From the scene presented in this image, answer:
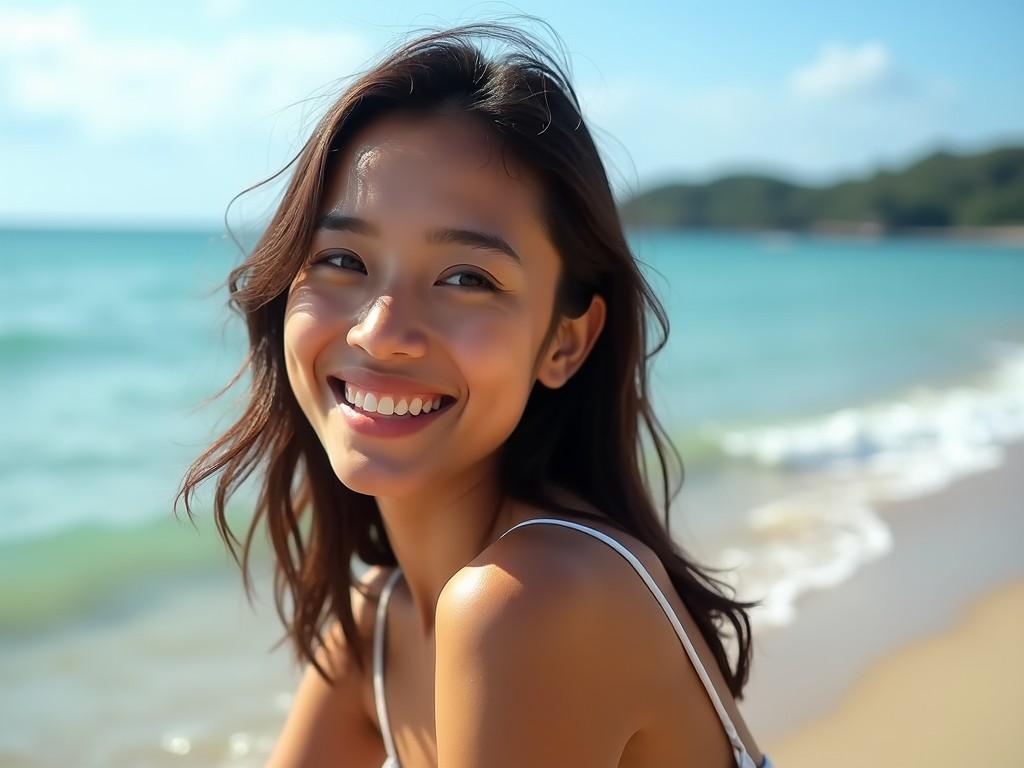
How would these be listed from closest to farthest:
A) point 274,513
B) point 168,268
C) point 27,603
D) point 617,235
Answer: point 617,235, point 274,513, point 27,603, point 168,268

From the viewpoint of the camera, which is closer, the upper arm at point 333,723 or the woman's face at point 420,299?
the woman's face at point 420,299

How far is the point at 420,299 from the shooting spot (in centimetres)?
209

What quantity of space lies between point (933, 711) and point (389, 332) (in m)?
2.81

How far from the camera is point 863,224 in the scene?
3556 inches

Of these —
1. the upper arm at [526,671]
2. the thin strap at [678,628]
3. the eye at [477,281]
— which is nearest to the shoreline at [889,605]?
the thin strap at [678,628]

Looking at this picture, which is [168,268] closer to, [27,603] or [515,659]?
[27,603]

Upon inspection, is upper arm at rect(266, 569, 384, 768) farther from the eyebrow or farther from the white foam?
the white foam

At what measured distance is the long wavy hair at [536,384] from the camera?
2.22 m

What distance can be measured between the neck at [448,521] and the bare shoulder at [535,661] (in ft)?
1.35

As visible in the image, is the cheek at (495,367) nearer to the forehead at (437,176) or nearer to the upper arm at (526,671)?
the forehead at (437,176)

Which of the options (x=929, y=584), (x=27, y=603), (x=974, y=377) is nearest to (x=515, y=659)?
(x=929, y=584)

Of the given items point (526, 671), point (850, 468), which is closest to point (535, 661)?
point (526, 671)

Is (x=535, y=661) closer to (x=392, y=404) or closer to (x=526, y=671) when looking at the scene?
(x=526, y=671)

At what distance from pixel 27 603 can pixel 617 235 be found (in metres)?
4.61
